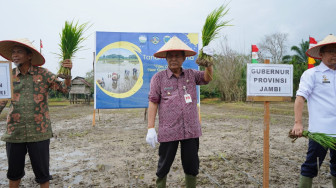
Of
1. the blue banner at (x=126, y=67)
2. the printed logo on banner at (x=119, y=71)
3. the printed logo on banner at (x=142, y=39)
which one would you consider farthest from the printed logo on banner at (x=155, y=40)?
the printed logo on banner at (x=119, y=71)

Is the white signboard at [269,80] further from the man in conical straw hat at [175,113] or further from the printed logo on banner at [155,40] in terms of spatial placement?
the printed logo on banner at [155,40]

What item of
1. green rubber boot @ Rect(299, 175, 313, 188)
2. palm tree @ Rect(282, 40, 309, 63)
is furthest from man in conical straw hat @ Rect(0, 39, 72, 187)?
palm tree @ Rect(282, 40, 309, 63)

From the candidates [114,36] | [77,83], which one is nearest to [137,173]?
[114,36]

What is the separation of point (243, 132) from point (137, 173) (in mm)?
3817

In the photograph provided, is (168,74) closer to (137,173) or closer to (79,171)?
(137,173)

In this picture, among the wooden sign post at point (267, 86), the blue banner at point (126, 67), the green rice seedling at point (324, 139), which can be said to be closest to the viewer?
the green rice seedling at point (324, 139)

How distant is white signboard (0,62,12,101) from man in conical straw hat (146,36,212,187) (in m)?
1.22

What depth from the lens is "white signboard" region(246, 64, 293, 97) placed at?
242 centimetres

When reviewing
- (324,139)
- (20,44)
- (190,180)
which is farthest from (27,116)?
(324,139)

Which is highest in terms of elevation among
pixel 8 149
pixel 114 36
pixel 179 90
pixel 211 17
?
pixel 114 36

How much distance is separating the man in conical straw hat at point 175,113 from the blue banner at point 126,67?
4867mm

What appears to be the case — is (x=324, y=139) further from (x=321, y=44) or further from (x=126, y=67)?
(x=126, y=67)

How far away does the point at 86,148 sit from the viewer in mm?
4883

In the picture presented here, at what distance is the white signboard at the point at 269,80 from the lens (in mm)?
2424
